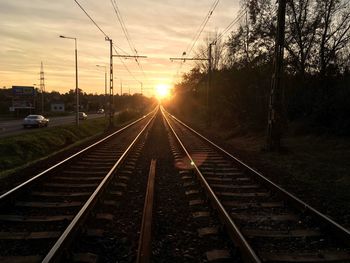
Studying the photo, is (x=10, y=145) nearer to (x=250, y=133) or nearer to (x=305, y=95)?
(x=250, y=133)

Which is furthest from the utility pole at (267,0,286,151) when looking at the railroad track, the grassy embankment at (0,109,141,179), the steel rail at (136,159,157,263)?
the grassy embankment at (0,109,141,179)

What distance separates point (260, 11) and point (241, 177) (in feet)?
69.2

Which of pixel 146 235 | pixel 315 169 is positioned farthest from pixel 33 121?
pixel 146 235

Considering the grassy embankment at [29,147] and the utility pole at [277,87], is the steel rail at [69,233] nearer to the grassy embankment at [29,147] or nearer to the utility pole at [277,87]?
the grassy embankment at [29,147]

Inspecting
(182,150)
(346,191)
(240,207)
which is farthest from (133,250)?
(182,150)

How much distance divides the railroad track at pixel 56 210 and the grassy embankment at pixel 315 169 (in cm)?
445

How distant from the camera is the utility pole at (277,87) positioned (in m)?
17.4

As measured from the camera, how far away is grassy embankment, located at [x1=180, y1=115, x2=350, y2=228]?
9648mm

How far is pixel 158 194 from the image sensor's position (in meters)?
10.3

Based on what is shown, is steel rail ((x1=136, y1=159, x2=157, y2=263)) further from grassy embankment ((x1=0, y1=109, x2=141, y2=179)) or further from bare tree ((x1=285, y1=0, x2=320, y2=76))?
bare tree ((x1=285, y1=0, x2=320, y2=76))

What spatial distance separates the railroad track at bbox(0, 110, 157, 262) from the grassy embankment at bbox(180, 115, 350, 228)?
445cm

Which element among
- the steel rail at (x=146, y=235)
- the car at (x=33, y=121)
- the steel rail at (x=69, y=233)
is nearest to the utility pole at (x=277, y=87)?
the steel rail at (x=146, y=235)

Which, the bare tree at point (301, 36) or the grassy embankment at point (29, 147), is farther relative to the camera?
the bare tree at point (301, 36)

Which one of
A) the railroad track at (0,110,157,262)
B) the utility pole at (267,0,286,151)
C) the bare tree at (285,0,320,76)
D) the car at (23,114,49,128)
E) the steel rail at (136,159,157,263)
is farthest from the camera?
the car at (23,114,49,128)
